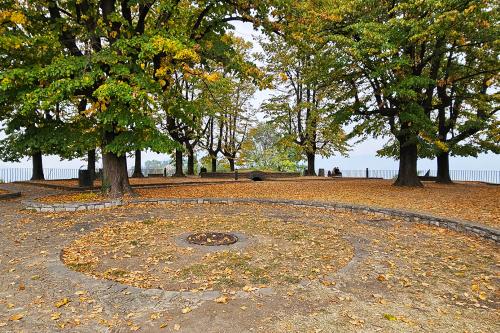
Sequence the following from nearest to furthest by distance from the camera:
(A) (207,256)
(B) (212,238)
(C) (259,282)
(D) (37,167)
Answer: (C) (259,282) → (A) (207,256) → (B) (212,238) → (D) (37,167)

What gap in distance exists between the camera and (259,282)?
483cm

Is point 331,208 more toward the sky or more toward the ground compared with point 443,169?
more toward the ground

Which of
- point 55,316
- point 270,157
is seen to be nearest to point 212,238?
point 55,316

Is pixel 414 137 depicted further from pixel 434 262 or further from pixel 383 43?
pixel 434 262

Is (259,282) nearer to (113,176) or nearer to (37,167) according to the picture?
(113,176)

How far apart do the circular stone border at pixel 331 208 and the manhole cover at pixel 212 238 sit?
16.1ft

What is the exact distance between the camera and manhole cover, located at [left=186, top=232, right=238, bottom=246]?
6.84 metres

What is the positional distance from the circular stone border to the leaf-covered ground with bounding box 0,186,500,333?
0.31m

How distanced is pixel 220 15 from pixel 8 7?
7701mm

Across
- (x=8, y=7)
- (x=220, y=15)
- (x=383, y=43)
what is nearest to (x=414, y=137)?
(x=383, y=43)

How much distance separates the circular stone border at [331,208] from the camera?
790 cm

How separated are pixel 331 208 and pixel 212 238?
5417 mm

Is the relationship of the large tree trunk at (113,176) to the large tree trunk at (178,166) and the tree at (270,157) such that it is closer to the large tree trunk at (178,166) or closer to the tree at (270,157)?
the large tree trunk at (178,166)

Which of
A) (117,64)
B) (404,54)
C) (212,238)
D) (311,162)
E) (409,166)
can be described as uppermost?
(404,54)
